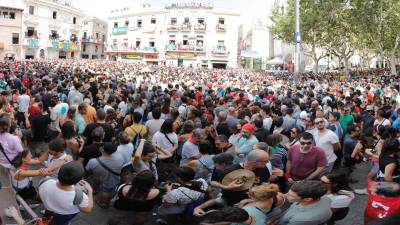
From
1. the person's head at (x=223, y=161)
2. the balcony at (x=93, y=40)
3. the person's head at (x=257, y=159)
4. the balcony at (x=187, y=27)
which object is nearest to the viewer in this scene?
the person's head at (x=257, y=159)

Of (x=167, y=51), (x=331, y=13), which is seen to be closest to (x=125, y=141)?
(x=331, y=13)

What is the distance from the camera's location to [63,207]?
4402 millimetres

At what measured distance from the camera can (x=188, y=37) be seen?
201ft

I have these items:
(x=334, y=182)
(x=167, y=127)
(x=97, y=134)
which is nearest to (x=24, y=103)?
(x=97, y=134)

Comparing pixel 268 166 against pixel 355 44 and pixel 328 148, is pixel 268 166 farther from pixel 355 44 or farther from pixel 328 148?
pixel 355 44

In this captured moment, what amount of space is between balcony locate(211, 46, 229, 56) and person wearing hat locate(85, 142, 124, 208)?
54825 mm

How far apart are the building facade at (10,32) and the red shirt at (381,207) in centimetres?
5642

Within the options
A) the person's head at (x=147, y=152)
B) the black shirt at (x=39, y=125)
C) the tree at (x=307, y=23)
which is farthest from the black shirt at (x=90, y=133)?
the tree at (x=307, y=23)

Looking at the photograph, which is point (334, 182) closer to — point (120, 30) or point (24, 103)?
point (24, 103)

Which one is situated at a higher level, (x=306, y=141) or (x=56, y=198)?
(x=306, y=141)

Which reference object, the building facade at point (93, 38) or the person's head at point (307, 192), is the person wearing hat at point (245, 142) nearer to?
the person's head at point (307, 192)

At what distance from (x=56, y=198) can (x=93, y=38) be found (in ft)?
232

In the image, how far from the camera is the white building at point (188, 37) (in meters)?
60.5

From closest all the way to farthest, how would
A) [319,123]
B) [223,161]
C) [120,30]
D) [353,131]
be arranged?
[223,161], [319,123], [353,131], [120,30]
